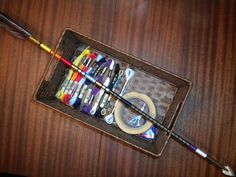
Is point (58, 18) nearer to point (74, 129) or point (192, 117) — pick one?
point (74, 129)

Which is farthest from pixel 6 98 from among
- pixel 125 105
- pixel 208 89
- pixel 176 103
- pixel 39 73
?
pixel 208 89

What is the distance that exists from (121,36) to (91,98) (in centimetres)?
31

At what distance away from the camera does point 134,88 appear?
101cm

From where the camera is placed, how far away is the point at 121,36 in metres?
0.95

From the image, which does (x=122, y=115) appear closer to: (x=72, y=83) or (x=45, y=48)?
(x=72, y=83)

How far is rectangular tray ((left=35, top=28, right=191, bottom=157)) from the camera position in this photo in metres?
0.88

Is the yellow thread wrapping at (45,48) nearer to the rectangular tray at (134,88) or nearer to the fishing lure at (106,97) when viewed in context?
the rectangular tray at (134,88)

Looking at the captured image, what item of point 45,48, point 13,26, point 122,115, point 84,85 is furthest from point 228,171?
point 13,26

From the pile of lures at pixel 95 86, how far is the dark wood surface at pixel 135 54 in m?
0.09

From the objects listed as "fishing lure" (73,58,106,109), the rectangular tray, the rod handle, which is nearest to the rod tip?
the rectangular tray

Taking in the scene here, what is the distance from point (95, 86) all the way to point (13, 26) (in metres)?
0.43

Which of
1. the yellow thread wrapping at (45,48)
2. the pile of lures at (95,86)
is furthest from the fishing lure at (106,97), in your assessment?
the yellow thread wrapping at (45,48)

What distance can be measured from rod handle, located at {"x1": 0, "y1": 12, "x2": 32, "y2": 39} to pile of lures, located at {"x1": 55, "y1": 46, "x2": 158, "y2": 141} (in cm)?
24

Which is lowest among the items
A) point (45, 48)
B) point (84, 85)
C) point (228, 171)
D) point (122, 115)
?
point (228, 171)
